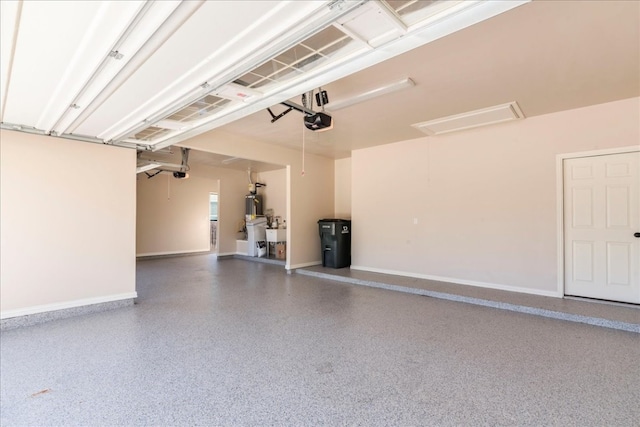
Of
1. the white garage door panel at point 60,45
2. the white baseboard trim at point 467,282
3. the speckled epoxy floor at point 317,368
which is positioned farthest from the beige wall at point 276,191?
the white garage door panel at point 60,45

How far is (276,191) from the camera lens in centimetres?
907

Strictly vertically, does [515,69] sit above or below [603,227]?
above

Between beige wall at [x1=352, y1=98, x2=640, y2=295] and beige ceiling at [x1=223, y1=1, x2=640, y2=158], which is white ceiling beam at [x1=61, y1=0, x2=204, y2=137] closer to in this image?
→ beige ceiling at [x1=223, y1=1, x2=640, y2=158]

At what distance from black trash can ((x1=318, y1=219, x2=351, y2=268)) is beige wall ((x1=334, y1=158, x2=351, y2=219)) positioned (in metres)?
0.76

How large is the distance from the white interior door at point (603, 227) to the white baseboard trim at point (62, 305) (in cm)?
621

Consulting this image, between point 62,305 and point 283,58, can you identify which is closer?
point 283,58

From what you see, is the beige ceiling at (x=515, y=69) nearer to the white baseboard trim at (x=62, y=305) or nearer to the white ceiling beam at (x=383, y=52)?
the white ceiling beam at (x=383, y=52)

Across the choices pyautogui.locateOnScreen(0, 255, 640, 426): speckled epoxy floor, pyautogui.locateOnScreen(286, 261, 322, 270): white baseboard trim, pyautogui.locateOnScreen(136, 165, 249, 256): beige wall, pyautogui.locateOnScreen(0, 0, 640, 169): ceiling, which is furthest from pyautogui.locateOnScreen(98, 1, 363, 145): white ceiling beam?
pyautogui.locateOnScreen(136, 165, 249, 256): beige wall

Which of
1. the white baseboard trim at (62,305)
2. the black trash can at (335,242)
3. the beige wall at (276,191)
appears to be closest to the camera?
the white baseboard trim at (62,305)

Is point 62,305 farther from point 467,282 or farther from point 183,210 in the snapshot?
point 183,210

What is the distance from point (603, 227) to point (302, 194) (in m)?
5.00

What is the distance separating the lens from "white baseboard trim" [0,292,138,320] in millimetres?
3425

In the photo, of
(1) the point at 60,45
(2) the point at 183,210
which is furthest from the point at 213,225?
Answer: (1) the point at 60,45

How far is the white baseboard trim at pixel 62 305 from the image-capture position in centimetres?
343
